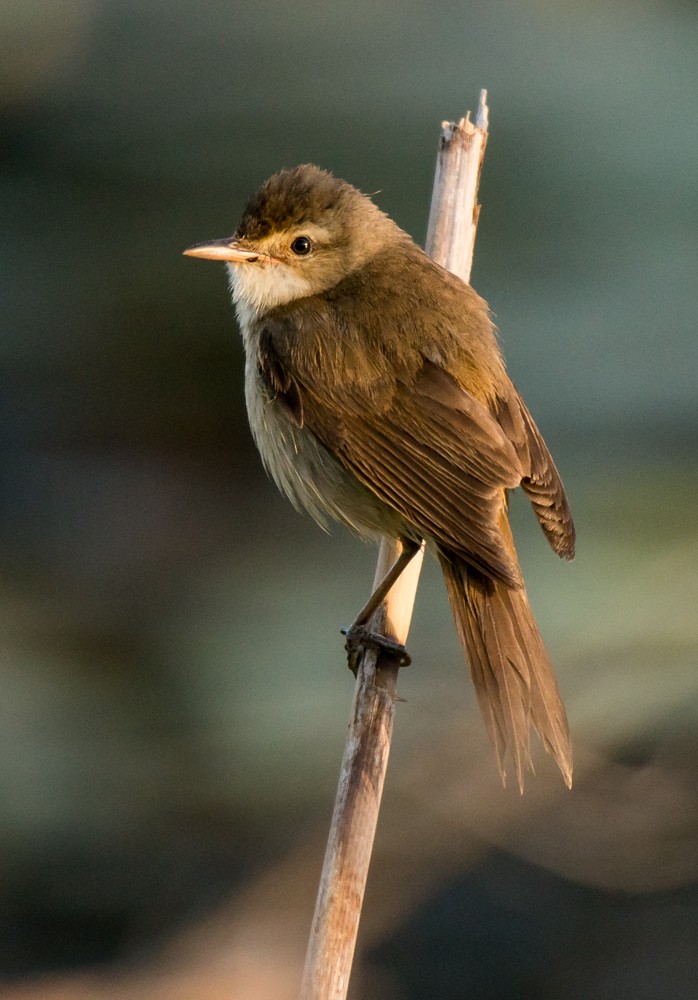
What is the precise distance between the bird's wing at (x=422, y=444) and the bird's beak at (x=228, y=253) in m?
0.35

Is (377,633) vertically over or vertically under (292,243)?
under

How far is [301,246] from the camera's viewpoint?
11.1 ft

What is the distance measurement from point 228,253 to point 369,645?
3.60 ft

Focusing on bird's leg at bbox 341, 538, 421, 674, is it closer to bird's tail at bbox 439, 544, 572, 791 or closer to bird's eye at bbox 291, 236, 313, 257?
bird's tail at bbox 439, 544, 572, 791

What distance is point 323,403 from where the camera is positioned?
3094 millimetres

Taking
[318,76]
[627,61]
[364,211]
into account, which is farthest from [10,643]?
[627,61]

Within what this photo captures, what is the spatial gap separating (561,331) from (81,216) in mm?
2144

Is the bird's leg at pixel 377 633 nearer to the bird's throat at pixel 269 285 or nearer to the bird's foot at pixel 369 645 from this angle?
the bird's foot at pixel 369 645

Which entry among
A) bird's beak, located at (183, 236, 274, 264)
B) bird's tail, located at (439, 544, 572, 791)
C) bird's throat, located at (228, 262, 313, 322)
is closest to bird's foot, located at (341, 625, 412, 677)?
bird's tail, located at (439, 544, 572, 791)

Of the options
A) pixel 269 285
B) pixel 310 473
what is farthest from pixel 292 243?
pixel 310 473

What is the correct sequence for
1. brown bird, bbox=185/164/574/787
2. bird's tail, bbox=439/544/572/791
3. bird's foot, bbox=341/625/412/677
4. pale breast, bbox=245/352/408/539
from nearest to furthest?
bird's tail, bbox=439/544/572/791 → brown bird, bbox=185/164/574/787 → bird's foot, bbox=341/625/412/677 → pale breast, bbox=245/352/408/539

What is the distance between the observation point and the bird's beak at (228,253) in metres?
3.26

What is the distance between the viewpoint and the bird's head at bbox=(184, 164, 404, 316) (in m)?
3.34

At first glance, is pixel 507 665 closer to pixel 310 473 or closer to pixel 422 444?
pixel 422 444
